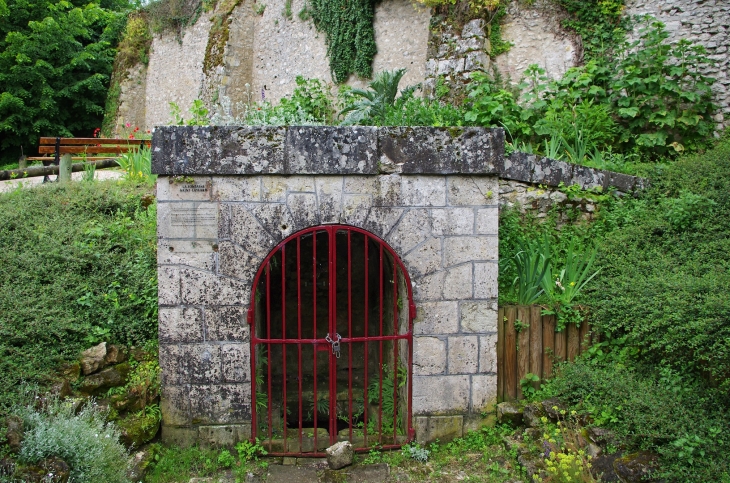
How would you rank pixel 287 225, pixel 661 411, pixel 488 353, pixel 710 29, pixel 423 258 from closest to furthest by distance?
pixel 661 411 < pixel 287 225 < pixel 423 258 < pixel 488 353 < pixel 710 29

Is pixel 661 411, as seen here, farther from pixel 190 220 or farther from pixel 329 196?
pixel 190 220

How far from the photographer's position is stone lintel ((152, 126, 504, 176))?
3.90 metres

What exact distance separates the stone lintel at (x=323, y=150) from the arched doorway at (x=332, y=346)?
0.53 meters

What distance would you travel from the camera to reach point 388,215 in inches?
160

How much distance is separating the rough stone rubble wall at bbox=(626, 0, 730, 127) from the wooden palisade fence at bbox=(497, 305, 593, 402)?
16.0 ft

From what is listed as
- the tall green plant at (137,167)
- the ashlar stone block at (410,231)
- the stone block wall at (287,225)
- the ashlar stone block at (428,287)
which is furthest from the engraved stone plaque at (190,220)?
the tall green plant at (137,167)

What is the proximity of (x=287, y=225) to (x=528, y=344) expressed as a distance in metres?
2.21

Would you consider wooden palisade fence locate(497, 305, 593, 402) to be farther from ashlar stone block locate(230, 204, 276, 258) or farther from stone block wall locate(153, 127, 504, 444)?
ashlar stone block locate(230, 204, 276, 258)

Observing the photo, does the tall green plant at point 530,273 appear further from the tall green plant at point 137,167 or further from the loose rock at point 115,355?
the tall green plant at point 137,167

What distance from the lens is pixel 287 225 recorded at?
4000 millimetres

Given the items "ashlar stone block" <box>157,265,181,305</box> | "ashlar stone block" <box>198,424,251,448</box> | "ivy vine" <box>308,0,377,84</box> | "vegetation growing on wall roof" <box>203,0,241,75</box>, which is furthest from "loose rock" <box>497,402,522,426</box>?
"vegetation growing on wall roof" <box>203,0,241,75</box>

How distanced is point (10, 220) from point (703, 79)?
8452 millimetres

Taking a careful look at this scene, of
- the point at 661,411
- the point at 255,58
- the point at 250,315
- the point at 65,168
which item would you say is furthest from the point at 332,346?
the point at 255,58

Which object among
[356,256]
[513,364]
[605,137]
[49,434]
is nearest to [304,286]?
[356,256]
